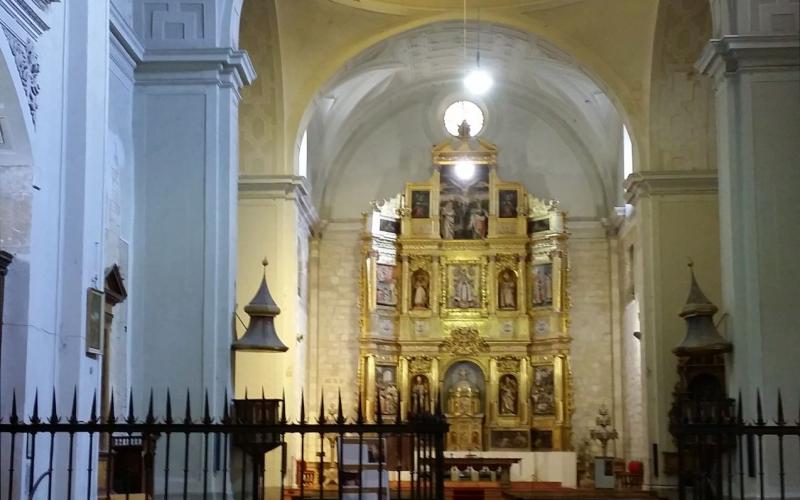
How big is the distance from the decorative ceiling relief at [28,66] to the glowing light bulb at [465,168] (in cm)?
1860

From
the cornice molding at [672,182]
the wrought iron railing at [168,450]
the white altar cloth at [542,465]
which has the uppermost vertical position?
the cornice molding at [672,182]

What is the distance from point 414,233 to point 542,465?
19.7 feet

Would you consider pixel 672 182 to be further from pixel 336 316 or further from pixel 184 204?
pixel 336 316

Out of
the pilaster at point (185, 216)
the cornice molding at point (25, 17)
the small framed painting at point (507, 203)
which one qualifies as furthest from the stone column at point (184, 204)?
the small framed painting at point (507, 203)

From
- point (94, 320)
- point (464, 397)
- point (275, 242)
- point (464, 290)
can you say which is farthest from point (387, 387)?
point (94, 320)

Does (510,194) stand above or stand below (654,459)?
above

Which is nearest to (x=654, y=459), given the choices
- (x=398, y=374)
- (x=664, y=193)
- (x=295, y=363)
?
(x=664, y=193)

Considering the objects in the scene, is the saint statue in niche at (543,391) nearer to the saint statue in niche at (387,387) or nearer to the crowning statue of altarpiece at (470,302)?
the crowning statue of altarpiece at (470,302)

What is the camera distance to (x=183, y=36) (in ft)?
48.8

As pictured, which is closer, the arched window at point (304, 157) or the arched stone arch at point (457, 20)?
the arched stone arch at point (457, 20)

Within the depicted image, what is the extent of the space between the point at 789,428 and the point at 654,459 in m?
12.2

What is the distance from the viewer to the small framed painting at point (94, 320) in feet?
31.9

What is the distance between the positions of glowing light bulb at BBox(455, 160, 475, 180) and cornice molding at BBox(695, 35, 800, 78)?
1335cm

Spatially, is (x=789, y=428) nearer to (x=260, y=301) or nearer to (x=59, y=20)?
(x=59, y=20)
